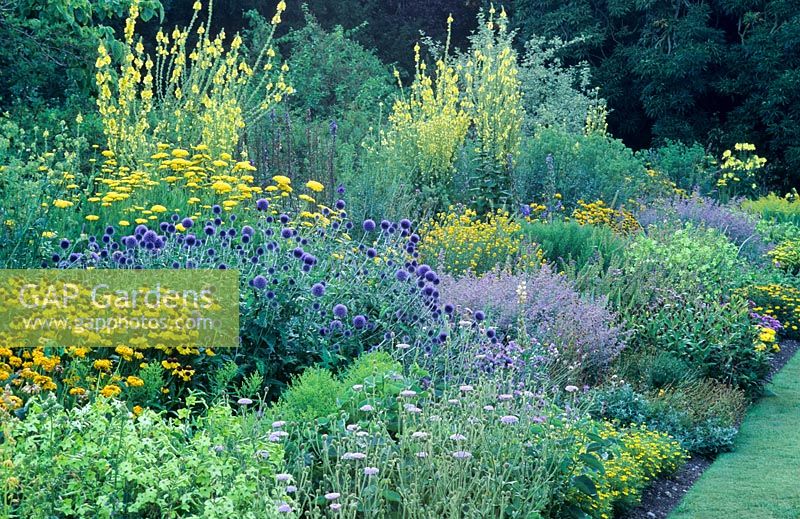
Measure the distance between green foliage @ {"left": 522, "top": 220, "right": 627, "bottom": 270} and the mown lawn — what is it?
216 centimetres

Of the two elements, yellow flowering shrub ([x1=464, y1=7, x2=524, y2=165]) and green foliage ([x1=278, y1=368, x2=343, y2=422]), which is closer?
green foliage ([x1=278, y1=368, x2=343, y2=422])

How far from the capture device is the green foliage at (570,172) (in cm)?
1123

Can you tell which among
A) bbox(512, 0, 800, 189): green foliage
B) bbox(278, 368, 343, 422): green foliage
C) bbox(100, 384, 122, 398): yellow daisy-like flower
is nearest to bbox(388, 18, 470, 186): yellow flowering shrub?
bbox(278, 368, 343, 422): green foliage

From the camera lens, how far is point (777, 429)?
6.57 meters

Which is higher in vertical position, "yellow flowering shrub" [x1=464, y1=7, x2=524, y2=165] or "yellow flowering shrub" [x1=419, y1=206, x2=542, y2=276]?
"yellow flowering shrub" [x1=464, y1=7, x2=524, y2=165]

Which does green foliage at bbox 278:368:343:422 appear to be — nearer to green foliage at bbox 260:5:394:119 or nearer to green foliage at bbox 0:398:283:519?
green foliage at bbox 0:398:283:519

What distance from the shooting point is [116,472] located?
9.54ft

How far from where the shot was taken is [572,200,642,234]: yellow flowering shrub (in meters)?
10.3

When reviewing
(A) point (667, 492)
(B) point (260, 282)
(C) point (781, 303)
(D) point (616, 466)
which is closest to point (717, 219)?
(C) point (781, 303)

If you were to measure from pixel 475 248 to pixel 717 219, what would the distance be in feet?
13.8

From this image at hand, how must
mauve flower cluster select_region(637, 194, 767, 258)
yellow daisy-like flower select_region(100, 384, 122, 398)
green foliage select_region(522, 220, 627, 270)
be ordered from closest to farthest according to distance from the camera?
yellow daisy-like flower select_region(100, 384, 122, 398) → green foliage select_region(522, 220, 627, 270) → mauve flower cluster select_region(637, 194, 767, 258)

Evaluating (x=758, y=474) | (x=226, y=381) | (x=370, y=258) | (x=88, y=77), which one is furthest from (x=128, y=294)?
(x=88, y=77)

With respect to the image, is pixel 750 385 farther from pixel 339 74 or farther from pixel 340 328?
pixel 339 74

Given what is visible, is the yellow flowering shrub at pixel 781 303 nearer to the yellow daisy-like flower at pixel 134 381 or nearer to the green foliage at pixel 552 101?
the green foliage at pixel 552 101
